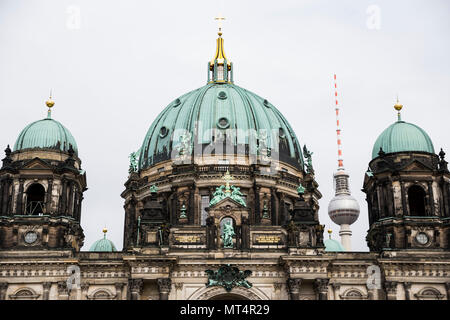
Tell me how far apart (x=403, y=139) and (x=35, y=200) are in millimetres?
28166

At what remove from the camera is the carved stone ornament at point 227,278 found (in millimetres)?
49250

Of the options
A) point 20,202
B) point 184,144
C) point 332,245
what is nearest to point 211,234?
point 184,144

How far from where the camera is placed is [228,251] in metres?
50.1

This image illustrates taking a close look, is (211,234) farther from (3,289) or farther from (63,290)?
(3,289)

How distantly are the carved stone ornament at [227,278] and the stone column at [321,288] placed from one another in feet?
14.8

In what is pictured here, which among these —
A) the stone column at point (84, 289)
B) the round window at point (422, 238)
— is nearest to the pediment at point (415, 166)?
the round window at point (422, 238)

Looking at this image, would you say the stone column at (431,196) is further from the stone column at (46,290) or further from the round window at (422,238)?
the stone column at (46,290)

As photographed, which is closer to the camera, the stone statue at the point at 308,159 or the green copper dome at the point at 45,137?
the green copper dome at the point at 45,137

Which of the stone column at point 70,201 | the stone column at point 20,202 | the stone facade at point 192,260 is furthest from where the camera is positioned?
the stone column at point 70,201

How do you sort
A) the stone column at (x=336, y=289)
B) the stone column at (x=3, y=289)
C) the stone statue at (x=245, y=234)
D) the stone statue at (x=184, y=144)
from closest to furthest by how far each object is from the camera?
the stone column at (x=3, y=289) → the stone column at (x=336, y=289) → the stone statue at (x=245, y=234) → the stone statue at (x=184, y=144)

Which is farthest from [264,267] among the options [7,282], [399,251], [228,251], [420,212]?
[7,282]

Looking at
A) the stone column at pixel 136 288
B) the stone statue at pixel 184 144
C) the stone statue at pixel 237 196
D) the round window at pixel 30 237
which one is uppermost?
the stone statue at pixel 184 144

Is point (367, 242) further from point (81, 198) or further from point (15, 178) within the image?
point (15, 178)

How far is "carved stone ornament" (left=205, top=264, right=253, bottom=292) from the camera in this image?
49250mm
